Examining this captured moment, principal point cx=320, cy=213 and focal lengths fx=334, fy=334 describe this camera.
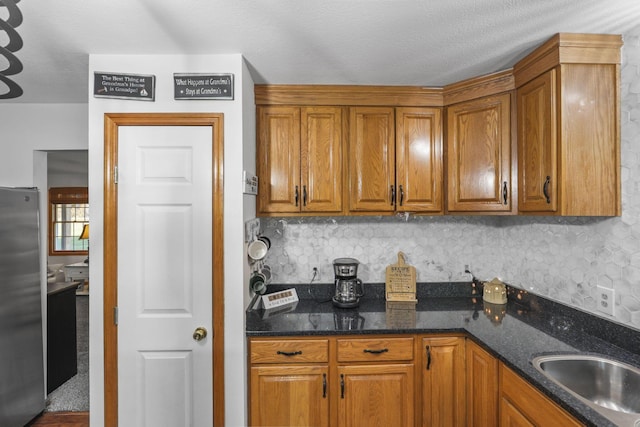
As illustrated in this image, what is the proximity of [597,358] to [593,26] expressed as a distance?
149 centimetres

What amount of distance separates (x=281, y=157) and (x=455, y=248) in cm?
149

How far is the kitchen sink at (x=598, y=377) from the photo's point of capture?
1.36 metres

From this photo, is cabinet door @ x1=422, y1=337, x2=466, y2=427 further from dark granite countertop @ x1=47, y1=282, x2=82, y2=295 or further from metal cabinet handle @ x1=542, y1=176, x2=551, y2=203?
dark granite countertop @ x1=47, y1=282, x2=82, y2=295

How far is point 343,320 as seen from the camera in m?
2.01

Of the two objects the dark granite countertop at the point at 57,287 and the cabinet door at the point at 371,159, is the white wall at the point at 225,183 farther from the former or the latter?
the dark granite countertop at the point at 57,287

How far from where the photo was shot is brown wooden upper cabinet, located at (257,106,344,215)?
2219mm

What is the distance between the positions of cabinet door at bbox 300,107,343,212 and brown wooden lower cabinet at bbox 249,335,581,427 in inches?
34.2

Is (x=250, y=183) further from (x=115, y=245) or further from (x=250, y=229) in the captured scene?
(x=115, y=245)

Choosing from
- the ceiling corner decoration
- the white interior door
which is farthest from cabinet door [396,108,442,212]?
the ceiling corner decoration

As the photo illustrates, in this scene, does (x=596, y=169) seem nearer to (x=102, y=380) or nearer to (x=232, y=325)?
(x=232, y=325)

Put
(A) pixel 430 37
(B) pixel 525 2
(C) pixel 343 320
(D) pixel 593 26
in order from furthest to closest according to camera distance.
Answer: (C) pixel 343 320
(A) pixel 430 37
(D) pixel 593 26
(B) pixel 525 2

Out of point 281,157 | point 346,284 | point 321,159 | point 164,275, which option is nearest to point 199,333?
point 164,275

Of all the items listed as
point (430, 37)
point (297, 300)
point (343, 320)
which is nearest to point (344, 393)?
point (343, 320)

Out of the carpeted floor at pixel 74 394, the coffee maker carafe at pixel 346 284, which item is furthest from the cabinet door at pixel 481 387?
the carpeted floor at pixel 74 394
